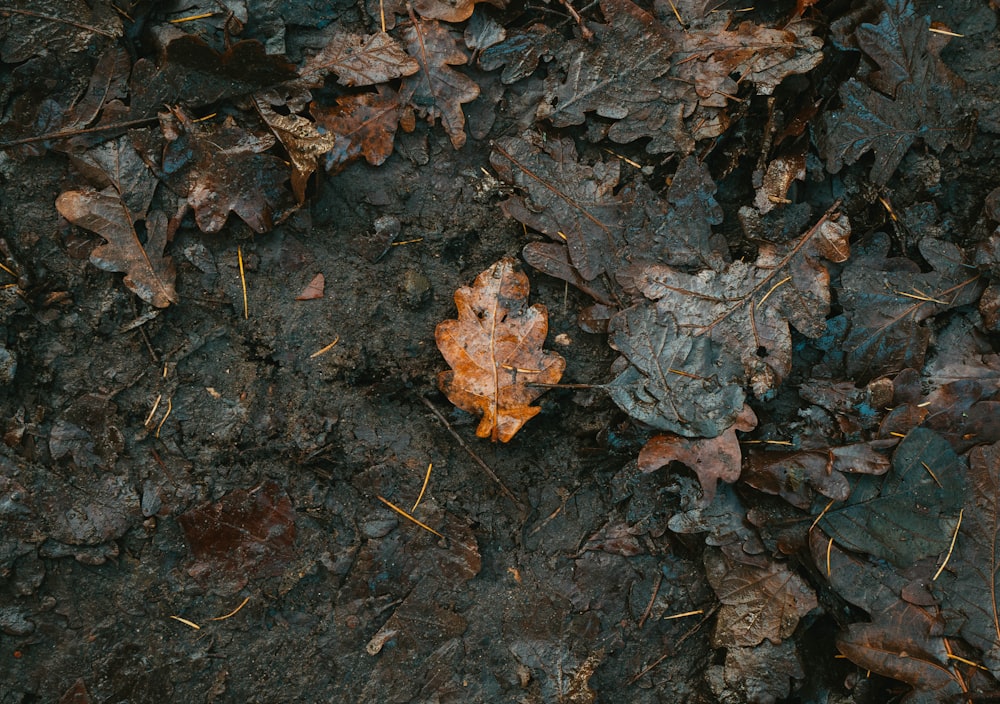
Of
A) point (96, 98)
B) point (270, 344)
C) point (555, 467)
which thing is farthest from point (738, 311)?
point (96, 98)

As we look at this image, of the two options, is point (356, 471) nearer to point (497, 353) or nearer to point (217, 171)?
point (497, 353)

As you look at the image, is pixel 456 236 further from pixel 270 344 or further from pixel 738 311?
pixel 738 311

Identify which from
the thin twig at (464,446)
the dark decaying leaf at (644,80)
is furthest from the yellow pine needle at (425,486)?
the dark decaying leaf at (644,80)

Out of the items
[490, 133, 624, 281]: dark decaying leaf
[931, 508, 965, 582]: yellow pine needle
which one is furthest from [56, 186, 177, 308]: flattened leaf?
[931, 508, 965, 582]: yellow pine needle

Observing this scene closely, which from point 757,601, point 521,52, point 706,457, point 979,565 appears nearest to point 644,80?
point 521,52

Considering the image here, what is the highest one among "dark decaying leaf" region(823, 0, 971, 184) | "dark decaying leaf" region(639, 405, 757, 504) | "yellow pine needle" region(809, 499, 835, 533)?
"dark decaying leaf" region(823, 0, 971, 184)

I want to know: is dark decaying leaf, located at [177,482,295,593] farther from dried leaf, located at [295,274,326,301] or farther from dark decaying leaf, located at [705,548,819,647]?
dark decaying leaf, located at [705,548,819,647]

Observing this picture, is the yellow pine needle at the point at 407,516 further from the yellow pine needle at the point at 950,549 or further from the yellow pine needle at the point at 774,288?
the yellow pine needle at the point at 950,549

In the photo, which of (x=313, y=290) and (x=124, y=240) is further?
(x=313, y=290)
